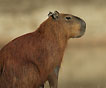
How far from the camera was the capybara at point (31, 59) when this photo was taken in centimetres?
761

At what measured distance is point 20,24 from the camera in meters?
15.0

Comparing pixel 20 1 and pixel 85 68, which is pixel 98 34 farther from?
pixel 20 1

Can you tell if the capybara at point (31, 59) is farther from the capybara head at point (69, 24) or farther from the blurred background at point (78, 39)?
the blurred background at point (78, 39)

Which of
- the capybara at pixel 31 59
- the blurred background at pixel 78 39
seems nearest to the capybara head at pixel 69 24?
the capybara at pixel 31 59

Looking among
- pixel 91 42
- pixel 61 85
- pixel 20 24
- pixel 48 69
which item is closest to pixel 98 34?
pixel 91 42

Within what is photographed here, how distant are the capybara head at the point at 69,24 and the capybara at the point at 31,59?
187mm

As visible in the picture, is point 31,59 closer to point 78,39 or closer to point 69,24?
point 69,24

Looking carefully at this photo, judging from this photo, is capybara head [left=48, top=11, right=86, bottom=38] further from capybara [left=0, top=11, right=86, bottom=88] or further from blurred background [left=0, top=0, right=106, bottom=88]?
blurred background [left=0, top=0, right=106, bottom=88]

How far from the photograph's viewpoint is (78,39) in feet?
47.4

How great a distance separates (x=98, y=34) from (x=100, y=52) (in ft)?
3.93

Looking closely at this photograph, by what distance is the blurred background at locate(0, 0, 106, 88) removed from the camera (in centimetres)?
1184

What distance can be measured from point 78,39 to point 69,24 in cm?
638

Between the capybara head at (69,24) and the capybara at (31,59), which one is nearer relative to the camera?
the capybara at (31,59)

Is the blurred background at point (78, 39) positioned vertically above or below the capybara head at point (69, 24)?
below
